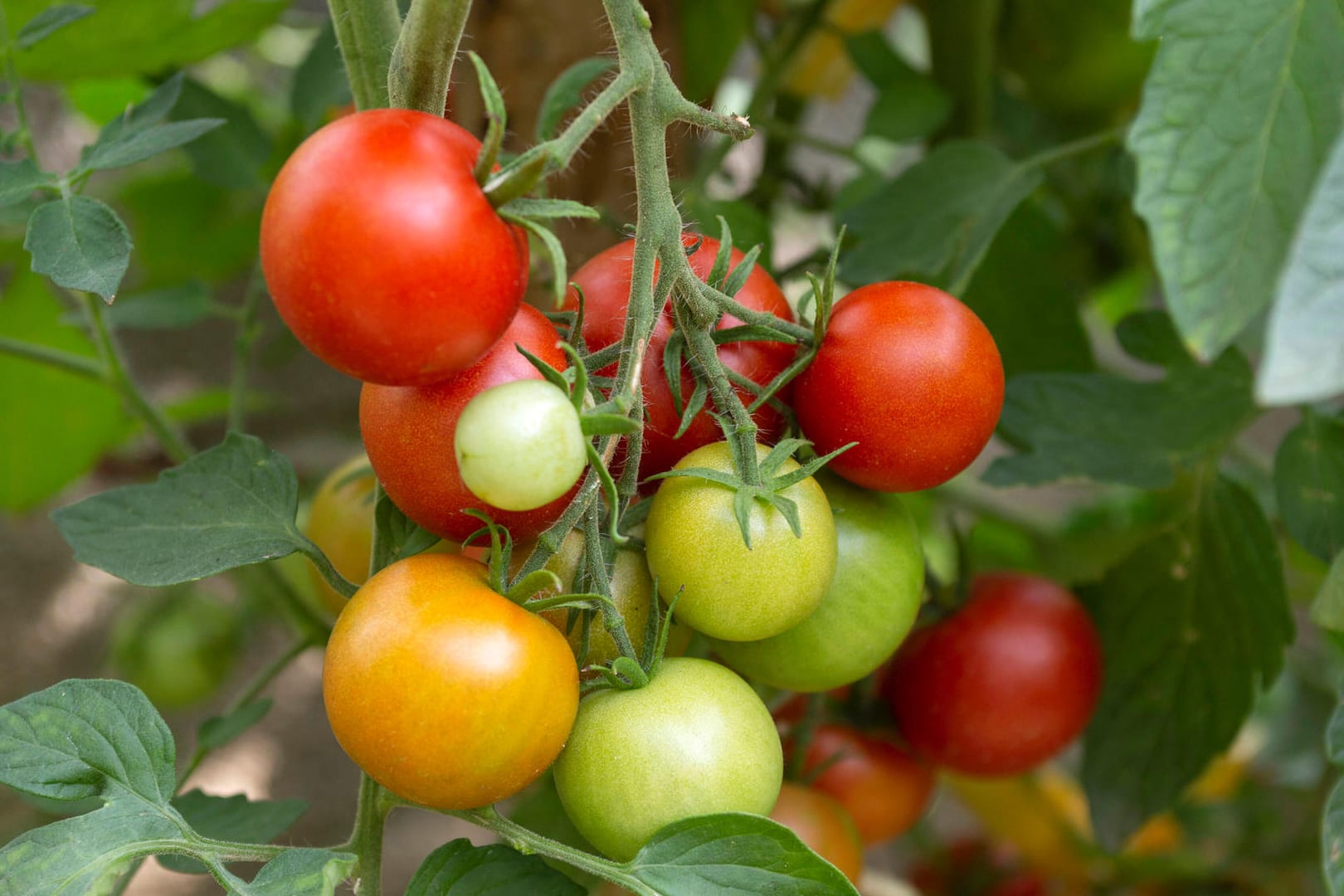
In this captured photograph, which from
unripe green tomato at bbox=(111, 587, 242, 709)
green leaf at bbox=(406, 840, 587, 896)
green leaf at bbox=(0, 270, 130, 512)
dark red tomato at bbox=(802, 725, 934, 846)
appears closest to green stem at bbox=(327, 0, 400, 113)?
green leaf at bbox=(406, 840, 587, 896)

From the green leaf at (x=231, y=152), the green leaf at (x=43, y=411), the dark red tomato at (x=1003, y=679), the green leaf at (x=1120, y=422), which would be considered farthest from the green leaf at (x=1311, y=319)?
the green leaf at (x=43, y=411)

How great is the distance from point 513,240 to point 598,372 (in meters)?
0.09

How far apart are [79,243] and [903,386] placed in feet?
Result: 0.99

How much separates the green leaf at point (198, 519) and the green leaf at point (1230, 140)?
0.32 m

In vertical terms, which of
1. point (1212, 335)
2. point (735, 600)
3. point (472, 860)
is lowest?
point (472, 860)

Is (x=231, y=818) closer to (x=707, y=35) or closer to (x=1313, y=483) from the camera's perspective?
(x=1313, y=483)

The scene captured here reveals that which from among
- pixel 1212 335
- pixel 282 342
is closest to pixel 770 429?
pixel 1212 335

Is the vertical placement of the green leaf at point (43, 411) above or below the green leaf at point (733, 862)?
below

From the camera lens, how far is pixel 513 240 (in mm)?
327

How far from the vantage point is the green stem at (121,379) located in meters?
0.60

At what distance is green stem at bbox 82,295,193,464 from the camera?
60 cm

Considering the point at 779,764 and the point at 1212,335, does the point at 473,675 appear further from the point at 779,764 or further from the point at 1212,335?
the point at 1212,335

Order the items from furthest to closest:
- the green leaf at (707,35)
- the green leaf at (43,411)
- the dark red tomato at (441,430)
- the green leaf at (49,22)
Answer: the green leaf at (43,411) → the green leaf at (707,35) → the green leaf at (49,22) → the dark red tomato at (441,430)

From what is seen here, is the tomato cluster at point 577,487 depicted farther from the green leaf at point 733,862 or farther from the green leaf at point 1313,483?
the green leaf at point 1313,483
